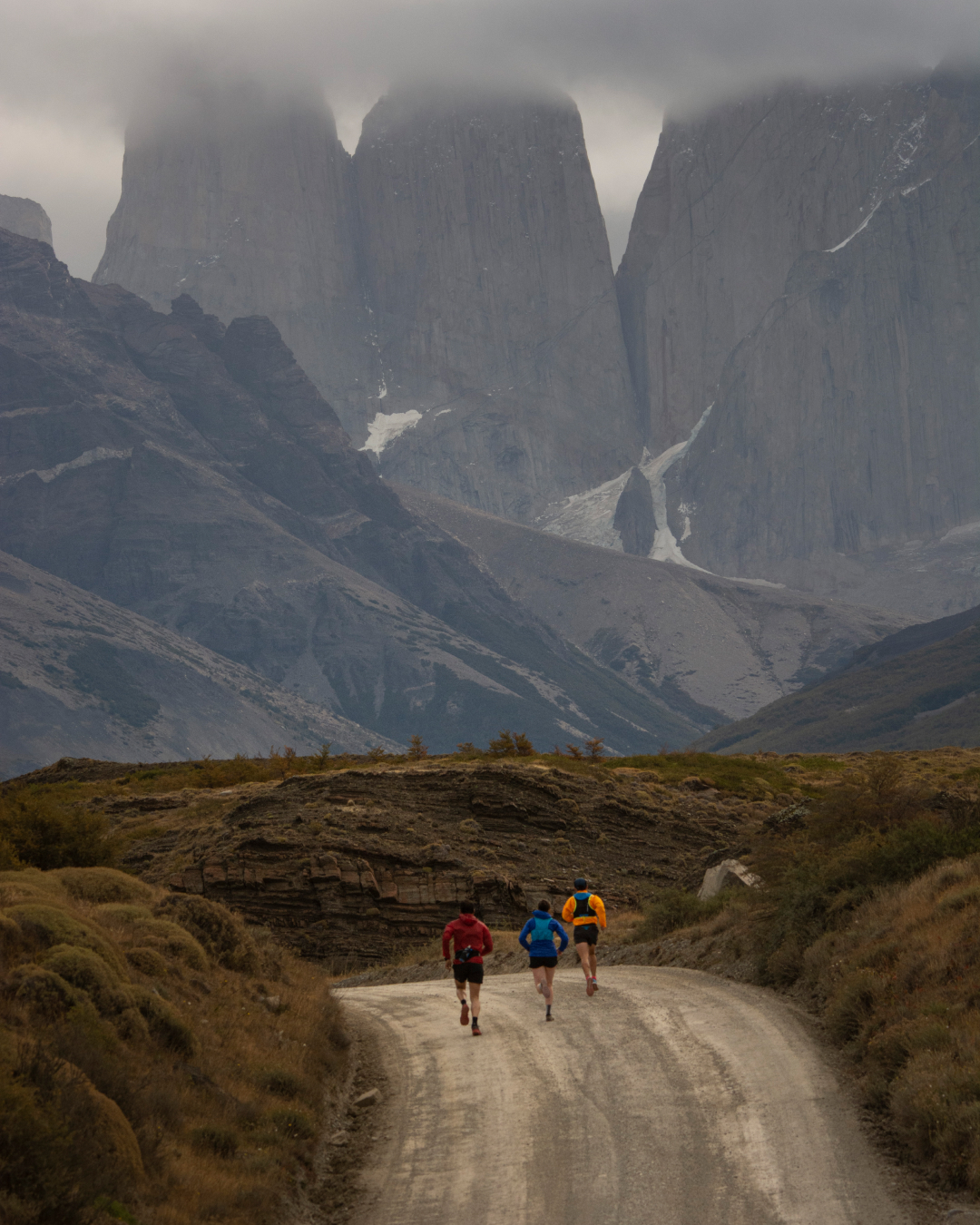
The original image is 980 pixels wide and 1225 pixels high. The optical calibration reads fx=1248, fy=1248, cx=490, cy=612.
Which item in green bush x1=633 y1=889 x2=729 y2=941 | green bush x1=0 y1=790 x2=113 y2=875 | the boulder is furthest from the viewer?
green bush x1=0 y1=790 x2=113 y2=875

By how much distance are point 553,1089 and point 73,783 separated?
53809mm

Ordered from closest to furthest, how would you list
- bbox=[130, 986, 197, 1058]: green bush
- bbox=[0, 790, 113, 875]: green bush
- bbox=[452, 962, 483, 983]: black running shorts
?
1. bbox=[130, 986, 197, 1058]: green bush
2. bbox=[452, 962, 483, 983]: black running shorts
3. bbox=[0, 790, 113, 875]: green bush

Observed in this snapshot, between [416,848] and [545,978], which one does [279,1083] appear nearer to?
[545,978]

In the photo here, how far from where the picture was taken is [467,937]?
19562mm

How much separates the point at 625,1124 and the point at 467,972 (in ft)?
18.4

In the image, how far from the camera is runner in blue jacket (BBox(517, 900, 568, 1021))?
64.0 ft

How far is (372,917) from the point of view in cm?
3303

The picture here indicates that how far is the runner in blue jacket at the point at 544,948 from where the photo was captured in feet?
64.0

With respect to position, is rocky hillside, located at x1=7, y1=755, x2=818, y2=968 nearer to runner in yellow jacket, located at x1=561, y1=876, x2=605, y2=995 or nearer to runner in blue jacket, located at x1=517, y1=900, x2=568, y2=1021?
runner in yellow jacket, located at x1=561, y1=876, x2=605, y2=995

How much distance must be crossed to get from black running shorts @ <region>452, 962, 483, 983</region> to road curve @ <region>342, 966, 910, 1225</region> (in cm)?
77

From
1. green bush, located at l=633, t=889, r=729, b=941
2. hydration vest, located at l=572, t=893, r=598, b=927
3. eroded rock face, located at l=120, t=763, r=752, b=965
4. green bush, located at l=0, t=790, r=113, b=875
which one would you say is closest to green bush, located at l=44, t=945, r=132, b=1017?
hydration vest, located at l=572, t=893, r=598, b=927

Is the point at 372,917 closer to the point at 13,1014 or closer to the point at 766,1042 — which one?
the point at 766,1042

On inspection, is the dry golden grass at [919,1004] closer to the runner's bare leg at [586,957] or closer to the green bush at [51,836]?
the runner's bare leg at [586,957]

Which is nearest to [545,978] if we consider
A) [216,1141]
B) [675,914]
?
[216,1141]
